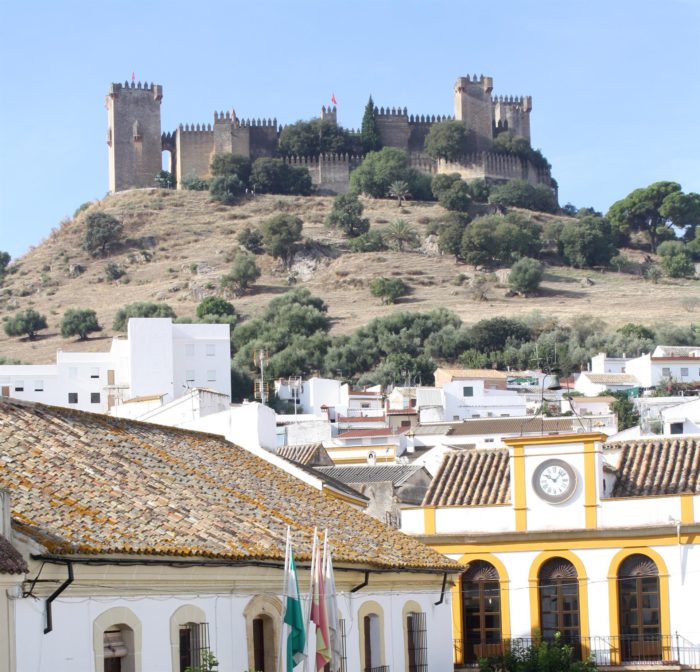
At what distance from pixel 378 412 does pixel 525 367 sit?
1078 inches

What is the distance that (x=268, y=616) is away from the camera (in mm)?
19312

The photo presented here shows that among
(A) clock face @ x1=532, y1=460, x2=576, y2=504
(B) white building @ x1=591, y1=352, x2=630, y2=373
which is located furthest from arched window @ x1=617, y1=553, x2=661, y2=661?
(B) white building @ x1=591, y1=352, x2=630, y2=373

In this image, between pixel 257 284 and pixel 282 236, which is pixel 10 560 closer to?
pixel 257 284

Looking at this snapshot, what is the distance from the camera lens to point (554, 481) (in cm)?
3047

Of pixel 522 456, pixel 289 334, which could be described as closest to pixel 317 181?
pixel 289 334

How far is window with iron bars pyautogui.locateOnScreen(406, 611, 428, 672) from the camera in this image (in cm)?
2331

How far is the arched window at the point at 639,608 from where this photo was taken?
29.4 metres

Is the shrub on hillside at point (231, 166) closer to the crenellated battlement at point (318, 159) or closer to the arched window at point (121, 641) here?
the crenellated battlement at point (318, 159)

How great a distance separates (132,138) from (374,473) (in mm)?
123074

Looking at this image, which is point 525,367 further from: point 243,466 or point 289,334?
point 243,466

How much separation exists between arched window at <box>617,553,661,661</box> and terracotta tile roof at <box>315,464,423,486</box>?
14.7 m

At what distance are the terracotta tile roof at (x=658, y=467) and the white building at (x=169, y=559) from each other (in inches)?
241

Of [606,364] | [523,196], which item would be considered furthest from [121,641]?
[523,196]

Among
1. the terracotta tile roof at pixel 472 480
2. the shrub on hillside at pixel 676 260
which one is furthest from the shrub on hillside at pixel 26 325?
the terracotta tile roof at pixel 472 480
